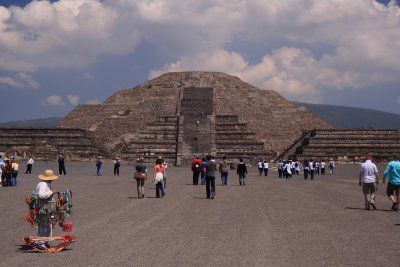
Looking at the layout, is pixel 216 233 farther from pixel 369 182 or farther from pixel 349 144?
pixel 349 144

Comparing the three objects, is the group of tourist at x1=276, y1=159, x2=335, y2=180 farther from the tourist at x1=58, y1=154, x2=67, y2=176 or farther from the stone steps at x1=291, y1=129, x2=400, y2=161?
the tourist at x1=58, y1=154, x2=67, y2=176

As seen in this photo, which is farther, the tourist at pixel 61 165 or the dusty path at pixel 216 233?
the tourist at pixel 61 165

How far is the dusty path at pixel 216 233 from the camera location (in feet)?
28.8

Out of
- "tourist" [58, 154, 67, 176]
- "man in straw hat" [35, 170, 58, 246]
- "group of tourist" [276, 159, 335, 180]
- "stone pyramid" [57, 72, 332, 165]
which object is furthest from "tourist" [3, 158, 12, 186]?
"stone pyramid" [57, 72, 332, 165]

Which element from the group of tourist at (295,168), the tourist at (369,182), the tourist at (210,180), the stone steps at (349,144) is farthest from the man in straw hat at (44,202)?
the stone steps at (349,144)

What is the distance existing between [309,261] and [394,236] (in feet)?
10.6

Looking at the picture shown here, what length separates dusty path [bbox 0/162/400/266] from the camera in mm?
8766


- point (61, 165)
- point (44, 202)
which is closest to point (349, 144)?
point (61, 165)

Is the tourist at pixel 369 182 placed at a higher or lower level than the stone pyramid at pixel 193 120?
lower

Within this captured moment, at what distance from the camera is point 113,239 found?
10.5 m

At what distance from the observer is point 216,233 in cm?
1114

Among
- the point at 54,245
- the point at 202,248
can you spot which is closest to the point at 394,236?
the point at 202,248

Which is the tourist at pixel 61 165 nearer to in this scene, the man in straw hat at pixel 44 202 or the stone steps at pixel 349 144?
the stone steps at pixel 349 144

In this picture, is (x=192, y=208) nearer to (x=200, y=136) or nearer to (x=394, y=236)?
(x=394, y=236)
